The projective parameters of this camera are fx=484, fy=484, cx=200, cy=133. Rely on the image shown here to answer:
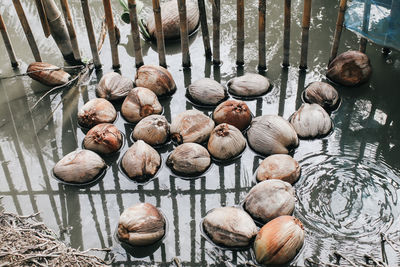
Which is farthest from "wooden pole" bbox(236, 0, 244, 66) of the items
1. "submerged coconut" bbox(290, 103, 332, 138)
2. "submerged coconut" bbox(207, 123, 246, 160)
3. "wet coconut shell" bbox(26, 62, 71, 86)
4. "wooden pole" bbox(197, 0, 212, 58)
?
"wet coconut shell" bbox(26, 62, 71, 86)

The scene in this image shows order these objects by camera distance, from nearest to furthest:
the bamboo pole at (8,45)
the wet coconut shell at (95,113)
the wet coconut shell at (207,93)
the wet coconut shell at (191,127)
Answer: the wet coconut shell at (191,127), the wet coconut shell at (95,113), the wet coconut shell at (207,93), the bamboo pole at (8,45)

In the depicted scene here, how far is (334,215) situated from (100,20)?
293 cm

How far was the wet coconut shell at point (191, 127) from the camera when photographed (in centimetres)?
322

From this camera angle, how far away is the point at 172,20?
428cm

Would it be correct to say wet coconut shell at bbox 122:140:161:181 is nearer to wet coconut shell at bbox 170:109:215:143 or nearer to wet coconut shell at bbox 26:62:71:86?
wet coconut shell at bbox 170:109:215:143

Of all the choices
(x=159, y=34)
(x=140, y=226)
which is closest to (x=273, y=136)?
(x=140, y=226)

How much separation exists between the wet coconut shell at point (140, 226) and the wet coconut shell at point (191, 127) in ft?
2.24

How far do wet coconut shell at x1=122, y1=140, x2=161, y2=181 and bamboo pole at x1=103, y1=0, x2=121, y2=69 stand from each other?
3.84ft

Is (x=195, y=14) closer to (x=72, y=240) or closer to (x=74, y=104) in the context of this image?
(x=74, y=104)

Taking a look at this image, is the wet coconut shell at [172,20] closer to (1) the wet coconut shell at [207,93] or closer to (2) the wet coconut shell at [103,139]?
(1) the wet coconut shell at [207,93]

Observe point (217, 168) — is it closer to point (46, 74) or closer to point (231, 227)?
point (231, 227)

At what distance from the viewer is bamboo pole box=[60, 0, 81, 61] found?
3.78 meters

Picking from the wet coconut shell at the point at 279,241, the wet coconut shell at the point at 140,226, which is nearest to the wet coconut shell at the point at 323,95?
the wet coconut shell at the point at 279,241

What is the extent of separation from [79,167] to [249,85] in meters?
1.41
